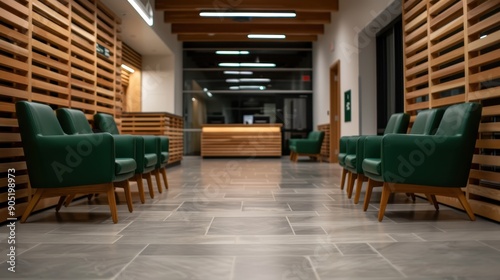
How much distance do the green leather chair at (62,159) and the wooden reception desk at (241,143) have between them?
8.92 m

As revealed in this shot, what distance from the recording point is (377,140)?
4.03 metres

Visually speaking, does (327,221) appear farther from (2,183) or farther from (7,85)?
(7,85)

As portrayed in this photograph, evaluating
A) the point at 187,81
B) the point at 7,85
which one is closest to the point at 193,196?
the point at 7,85

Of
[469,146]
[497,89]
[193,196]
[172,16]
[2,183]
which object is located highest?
[172,16]

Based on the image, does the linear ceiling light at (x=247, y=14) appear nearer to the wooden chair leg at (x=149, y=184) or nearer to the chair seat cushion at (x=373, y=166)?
the wooden chair leg at (x=149, y=184)

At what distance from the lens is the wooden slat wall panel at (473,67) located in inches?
118

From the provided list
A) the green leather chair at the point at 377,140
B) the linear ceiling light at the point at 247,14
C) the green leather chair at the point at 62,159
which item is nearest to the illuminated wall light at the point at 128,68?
the linear ceiling light at the point at 247,14

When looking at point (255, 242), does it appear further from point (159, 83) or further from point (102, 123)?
point (159, 83)

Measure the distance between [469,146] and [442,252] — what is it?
121 centimetres

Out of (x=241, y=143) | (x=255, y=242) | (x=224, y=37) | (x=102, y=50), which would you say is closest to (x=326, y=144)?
(x=241, y=143)

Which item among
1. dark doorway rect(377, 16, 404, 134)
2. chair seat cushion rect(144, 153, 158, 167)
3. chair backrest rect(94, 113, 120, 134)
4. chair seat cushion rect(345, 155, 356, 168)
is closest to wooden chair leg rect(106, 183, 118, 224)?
chair seat cushion rect(144, 153, 158, 167)

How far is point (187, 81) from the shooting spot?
13148 millimetres

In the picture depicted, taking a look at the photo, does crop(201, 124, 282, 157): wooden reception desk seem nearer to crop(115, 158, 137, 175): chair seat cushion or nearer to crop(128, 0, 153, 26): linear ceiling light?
crop(128, 0, 153, 26): linear ceiling light

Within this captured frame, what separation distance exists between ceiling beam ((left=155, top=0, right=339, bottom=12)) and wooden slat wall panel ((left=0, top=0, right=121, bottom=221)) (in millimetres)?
2974
